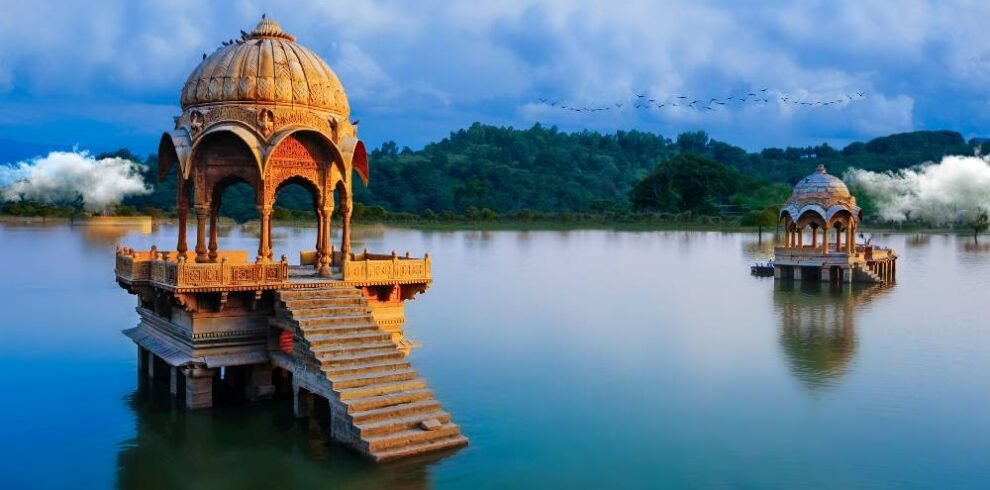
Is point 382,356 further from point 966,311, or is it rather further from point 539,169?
point 539,169

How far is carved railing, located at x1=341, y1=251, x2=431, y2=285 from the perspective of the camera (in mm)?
14258

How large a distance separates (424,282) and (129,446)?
519 cm

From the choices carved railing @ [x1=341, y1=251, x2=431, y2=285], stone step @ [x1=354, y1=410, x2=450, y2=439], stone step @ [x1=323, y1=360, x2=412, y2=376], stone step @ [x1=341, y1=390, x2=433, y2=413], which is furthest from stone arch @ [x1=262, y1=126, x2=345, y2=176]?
stone step @ [x1=354, y1=410, x2=450, y2=439]

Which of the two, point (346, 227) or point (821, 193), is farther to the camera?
point (821, 193)

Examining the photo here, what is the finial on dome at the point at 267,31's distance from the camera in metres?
15.4

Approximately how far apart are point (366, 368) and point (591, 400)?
464cm

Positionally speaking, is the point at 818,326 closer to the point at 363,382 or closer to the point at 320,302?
the point at 320,302

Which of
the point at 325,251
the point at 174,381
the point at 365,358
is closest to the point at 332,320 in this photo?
the point at 365,358

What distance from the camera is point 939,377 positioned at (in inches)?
682

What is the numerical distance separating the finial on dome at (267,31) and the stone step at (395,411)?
7.27 meters

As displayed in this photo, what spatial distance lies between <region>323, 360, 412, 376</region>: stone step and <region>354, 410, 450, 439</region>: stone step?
846 millimetres

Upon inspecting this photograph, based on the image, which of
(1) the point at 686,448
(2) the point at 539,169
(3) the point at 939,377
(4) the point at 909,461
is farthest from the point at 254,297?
(2) the point at 539,169

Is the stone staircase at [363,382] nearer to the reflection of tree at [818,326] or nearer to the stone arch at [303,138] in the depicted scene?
the stone arch at [303,138]

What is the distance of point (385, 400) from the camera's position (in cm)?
1166
